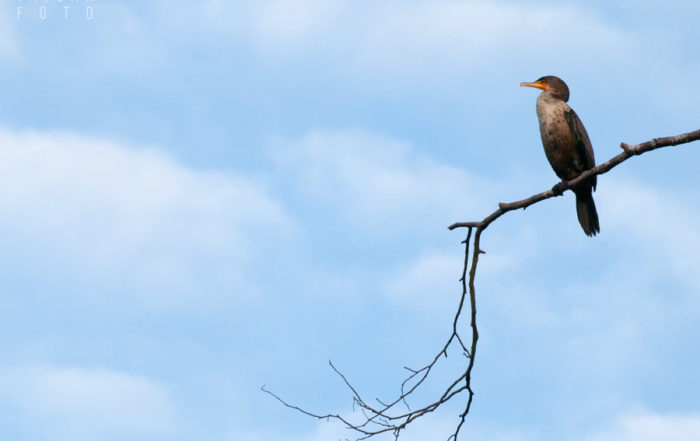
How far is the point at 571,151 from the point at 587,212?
581 millimetres

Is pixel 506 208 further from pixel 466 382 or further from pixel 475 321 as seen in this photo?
pixel 466 382

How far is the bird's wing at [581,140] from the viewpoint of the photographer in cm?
730

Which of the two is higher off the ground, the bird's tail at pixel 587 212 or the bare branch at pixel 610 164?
the bird's tail at pixel 587 212

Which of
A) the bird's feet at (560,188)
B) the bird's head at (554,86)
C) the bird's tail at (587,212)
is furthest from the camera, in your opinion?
the bird's head at (554,86)

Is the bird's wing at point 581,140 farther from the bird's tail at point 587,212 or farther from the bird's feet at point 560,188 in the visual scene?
A: the bird's feet at point 560,188

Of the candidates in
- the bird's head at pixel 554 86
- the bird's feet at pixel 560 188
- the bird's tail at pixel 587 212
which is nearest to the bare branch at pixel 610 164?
the bird's feet at pixel 560 188

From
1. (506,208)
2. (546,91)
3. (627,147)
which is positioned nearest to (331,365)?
(506,208)

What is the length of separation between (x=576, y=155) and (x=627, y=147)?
2.51 m

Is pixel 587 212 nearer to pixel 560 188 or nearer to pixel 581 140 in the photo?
pixel 581 140

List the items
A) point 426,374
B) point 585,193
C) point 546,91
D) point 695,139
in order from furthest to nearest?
1. point 546,91
2. point 585,193
3. point 426,374
4. point 695,139

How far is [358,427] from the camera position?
16.4 feet

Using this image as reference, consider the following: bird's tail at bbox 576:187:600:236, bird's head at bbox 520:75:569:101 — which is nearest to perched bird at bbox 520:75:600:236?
bird's tail at bbox 576:187:600:236

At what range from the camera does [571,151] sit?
24.1 feet

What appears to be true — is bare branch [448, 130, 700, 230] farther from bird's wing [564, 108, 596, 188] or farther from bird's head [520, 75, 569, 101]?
bird's head [520, 75, 569, 101]
